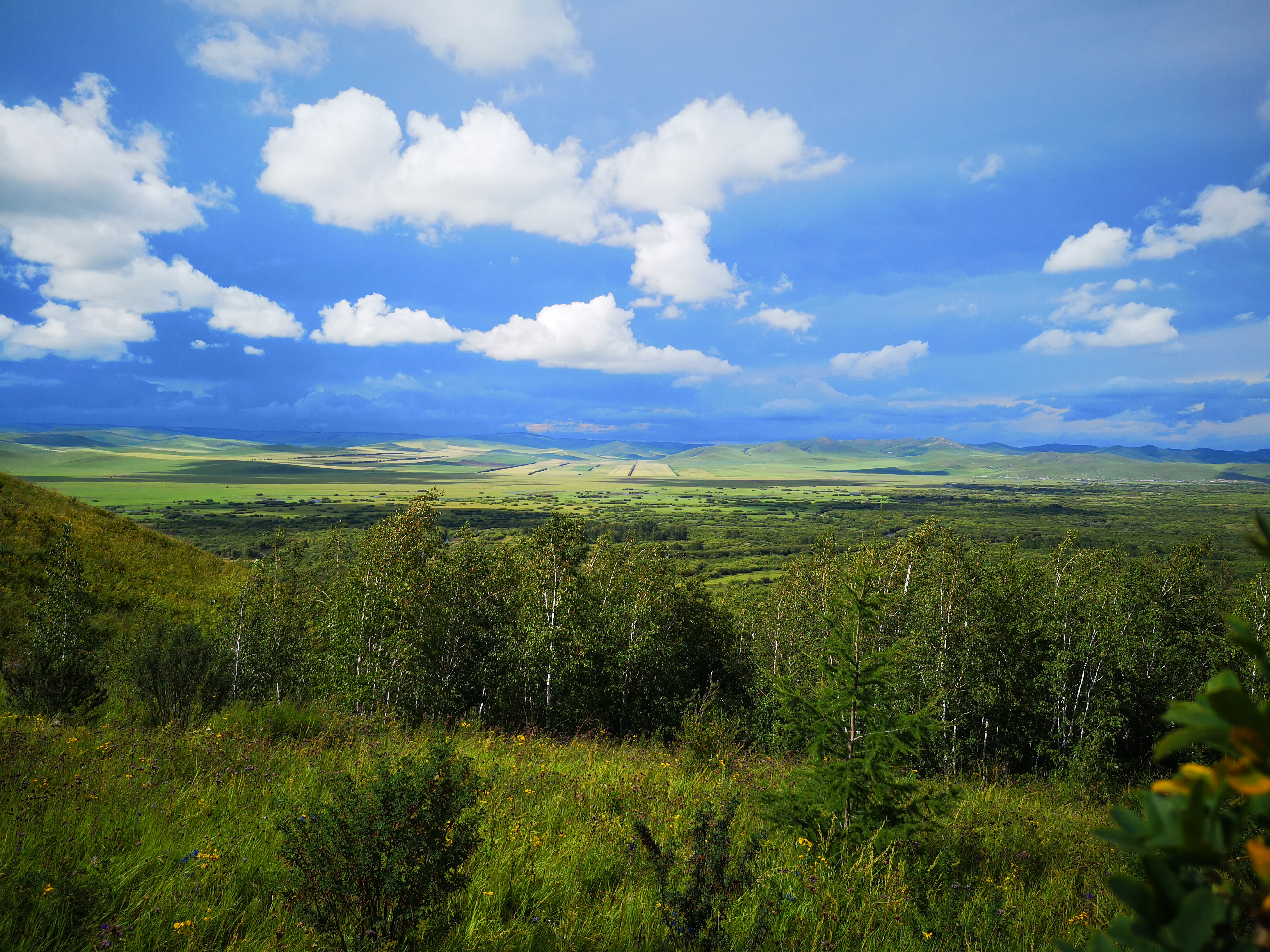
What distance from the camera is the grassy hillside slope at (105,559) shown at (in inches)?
947

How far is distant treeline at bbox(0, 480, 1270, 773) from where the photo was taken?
20500 millimetres

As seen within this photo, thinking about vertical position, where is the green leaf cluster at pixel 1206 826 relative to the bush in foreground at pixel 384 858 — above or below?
above

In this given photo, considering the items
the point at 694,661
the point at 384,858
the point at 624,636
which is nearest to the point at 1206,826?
the point at 384,858

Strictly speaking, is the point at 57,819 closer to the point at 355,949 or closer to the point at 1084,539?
the point at 355,949

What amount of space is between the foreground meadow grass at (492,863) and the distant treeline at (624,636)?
14.4ft

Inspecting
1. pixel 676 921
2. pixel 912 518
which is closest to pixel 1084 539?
pixel 912 518

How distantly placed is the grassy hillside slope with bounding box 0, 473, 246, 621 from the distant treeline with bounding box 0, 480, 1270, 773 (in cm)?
47

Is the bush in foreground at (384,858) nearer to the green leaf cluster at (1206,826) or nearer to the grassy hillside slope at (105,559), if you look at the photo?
the green leaf cluster at (1206,826)

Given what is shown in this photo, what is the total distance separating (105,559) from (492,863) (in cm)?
3294

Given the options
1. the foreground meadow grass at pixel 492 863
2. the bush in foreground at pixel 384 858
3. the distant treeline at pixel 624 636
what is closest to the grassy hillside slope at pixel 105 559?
the distant treeline at pixel 624 636

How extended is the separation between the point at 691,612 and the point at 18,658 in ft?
101

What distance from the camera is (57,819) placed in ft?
20.0

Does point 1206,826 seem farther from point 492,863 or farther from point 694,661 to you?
point 694,661

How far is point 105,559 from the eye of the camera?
2880cm
